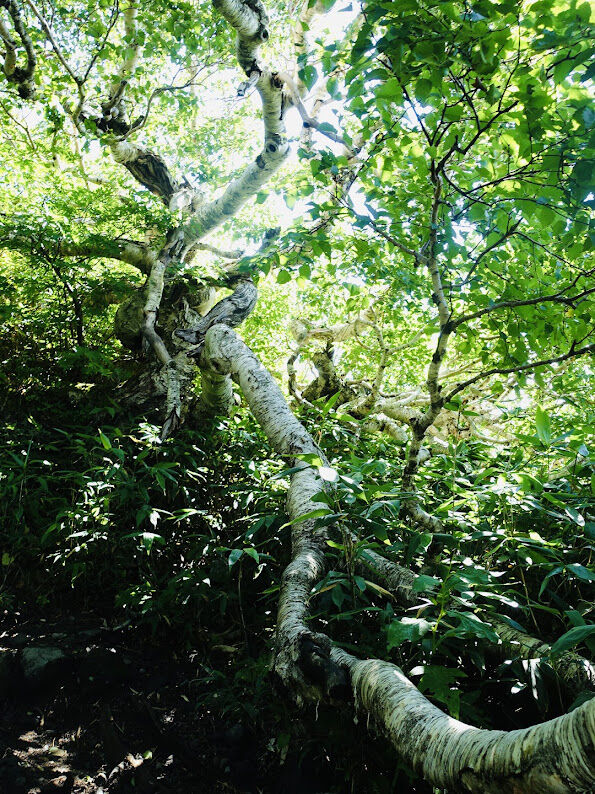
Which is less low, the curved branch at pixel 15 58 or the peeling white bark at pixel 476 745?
the curved branch at pixel 15 58

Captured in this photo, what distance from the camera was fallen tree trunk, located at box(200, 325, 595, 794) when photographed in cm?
81

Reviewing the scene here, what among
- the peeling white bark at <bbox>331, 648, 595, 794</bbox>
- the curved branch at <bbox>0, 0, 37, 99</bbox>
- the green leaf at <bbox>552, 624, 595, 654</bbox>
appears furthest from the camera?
the curved branch at <bbox>0, 0, 37, 99</bbox>

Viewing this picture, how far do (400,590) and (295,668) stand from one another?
0.61 m

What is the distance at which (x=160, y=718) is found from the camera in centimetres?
244

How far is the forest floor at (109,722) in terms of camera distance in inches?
80.0

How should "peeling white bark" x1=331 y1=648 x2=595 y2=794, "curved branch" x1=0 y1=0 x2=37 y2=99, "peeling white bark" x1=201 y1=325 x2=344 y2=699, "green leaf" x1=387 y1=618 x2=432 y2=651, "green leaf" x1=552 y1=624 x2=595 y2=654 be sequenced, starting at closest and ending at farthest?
"peeling white bark" x1=331 y1=648 x2=595 y2=794
"green leaf" x1=552 y1=624 x2=595 y2=654
"green leaf" x1=387 y1=618 x2=432 y2=651
"peeling white bark" x1=201 y1=325 x2=344 y2=699
"curved branch" x1=0 y1=0 x2=37 y2=99

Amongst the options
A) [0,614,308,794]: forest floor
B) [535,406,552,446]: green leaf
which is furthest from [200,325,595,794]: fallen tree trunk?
[535,406,552,446]: green leaf

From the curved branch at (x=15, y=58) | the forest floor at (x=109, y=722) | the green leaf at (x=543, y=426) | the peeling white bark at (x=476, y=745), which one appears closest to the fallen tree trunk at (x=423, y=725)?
the peeling white bark at (x=476, y=745)

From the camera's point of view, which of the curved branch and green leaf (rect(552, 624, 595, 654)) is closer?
green leaf (rect(552, 624, 595, 654))

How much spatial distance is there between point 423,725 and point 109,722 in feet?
6.63

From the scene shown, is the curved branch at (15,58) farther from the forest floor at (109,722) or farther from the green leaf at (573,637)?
the green leaf at (573,637)

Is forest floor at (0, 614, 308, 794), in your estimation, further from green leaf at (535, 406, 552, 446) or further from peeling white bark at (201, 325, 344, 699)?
green leaf at (535, 406, 552, 446)

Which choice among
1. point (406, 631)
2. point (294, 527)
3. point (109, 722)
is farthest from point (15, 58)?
point (406, 631)

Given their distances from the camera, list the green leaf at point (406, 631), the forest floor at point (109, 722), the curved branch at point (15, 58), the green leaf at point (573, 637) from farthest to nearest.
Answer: the curved branch at point (15, 58)
the forest floor at point (109, 722)
the green leaf at point (406, 631)
the green leaf at point (573, 637)
